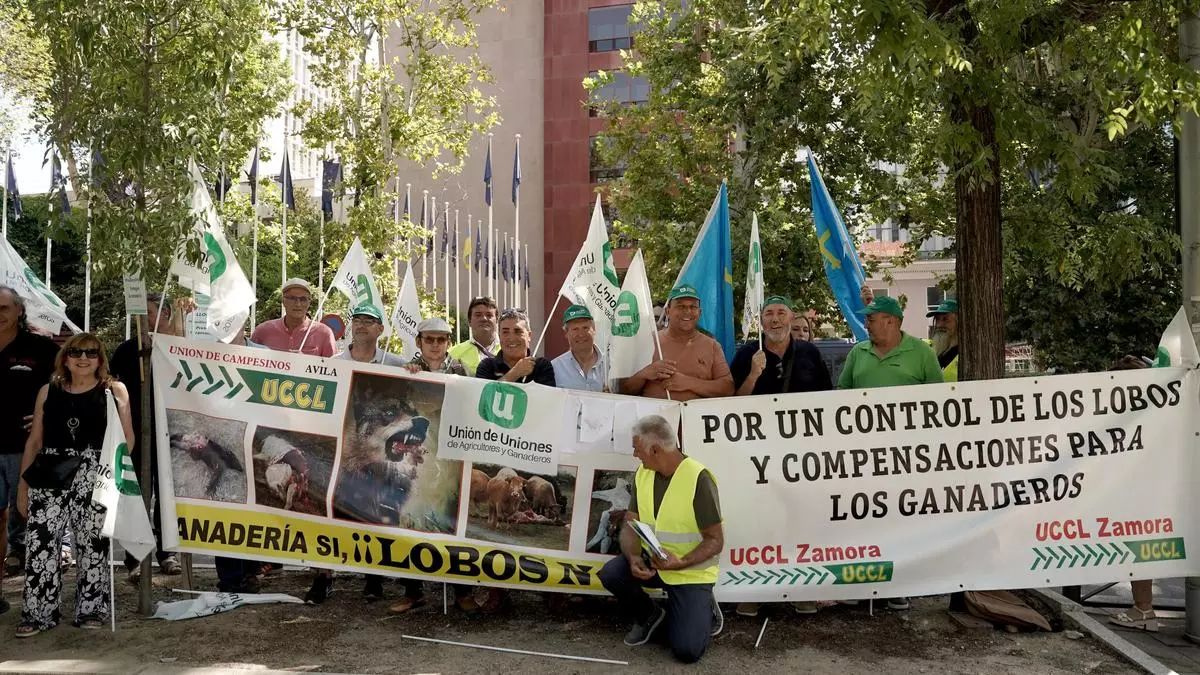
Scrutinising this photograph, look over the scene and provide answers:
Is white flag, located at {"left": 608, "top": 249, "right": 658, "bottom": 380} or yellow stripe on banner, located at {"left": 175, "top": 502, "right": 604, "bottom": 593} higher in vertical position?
white flag, located at {"left": 608, "top": 249, "right": 658, "bottom": 380}

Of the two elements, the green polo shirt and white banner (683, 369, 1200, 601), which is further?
the green polo shirt

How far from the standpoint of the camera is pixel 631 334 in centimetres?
690

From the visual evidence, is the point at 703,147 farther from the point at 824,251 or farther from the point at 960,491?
the point at 960,491

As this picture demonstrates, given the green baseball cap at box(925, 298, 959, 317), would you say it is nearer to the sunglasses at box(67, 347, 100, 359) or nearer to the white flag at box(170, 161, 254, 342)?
the white flag at box(170, 161, 254, 342)

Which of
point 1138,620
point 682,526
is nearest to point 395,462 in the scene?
point 682,526

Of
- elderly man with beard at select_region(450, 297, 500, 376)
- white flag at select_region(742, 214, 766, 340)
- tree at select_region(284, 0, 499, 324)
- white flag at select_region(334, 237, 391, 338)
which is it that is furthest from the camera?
tree at select_region(284, 0, 499, 324)

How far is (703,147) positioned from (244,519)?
14.4 meters

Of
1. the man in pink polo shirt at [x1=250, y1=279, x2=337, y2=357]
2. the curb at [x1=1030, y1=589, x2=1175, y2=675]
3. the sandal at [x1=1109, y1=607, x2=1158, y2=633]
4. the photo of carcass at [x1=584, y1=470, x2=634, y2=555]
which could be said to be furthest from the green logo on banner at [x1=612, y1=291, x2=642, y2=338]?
the sandal at [x1=1109, y1=607, x2=1158, y2=633]

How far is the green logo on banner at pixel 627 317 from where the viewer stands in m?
6.89

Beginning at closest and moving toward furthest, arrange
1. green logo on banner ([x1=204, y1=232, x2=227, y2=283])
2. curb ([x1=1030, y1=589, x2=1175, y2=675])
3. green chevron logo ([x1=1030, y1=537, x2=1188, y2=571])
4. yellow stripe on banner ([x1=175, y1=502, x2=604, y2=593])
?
curb ([x1=1030, y1=589, x2=1175, y2=675]) < green chevron logo ([x1=1030, y1=537, x2=1188, y2=571]) < yellow stripe on banner ([x1=175, y1=502, x2=604, y2=593]) < green logo on banner ([x1=204, y1=232, x2=227, y2=283])

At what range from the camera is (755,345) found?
7.05 meters

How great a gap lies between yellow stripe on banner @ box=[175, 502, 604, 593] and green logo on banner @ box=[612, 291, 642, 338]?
1662 millimetres

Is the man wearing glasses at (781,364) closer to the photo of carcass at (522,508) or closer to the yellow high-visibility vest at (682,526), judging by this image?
the yellow high-visibility vest at (682,526)

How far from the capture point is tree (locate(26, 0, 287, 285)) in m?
6.46
